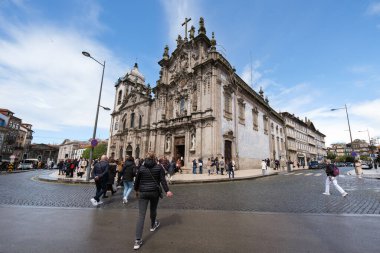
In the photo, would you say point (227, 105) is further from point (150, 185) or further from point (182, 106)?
point (150, 185)

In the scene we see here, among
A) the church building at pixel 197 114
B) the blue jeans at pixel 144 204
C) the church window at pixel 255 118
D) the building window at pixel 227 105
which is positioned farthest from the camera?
the church window at pixel 255 118

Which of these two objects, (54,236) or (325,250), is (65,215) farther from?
(325,250)

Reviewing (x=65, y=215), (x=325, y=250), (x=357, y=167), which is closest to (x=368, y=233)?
(x=325, y=250)

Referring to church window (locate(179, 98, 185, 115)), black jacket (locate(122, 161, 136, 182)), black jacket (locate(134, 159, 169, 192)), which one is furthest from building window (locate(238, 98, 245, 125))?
black jacket (locate(134, 159, 169, 192))

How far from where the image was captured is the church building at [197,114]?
867 inches

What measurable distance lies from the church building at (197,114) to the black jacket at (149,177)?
16.8 m

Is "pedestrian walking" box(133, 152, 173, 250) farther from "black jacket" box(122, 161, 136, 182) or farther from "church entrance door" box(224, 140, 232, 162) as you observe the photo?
"church entrance door" box(224, 140, 232, 162)

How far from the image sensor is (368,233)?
12.3 ft

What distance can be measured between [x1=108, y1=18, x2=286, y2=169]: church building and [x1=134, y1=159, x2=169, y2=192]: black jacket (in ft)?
55.1

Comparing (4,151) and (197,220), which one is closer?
(197,220)

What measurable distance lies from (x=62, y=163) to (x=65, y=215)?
17.9 metres

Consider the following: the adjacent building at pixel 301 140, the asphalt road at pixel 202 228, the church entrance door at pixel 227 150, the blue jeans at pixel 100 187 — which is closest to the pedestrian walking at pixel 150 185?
the asphalt road at pixel 202 228

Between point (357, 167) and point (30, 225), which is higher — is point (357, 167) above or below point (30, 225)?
above

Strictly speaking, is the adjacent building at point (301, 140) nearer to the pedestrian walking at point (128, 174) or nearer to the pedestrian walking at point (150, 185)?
the pedestrian walking at point (128, 174)
